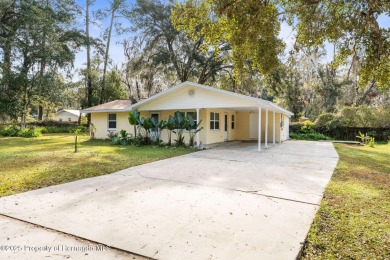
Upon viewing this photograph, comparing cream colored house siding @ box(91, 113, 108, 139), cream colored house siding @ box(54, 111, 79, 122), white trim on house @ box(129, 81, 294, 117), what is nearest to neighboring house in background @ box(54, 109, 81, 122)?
cream colored house siding @ box(54, 111, 79, 122)

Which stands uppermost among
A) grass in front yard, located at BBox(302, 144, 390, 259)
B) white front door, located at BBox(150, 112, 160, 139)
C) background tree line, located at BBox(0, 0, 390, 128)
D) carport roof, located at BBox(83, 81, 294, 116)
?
background tree line, located at BBox(0, 0, 390, 128)

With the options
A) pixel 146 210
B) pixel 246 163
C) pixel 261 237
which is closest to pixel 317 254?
pixel 261 237

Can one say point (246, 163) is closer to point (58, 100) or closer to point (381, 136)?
point (381, 136)

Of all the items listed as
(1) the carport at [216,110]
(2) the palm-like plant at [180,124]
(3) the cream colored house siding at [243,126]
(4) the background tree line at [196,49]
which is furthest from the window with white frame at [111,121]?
(3) the cream colored house siding at [243,126]

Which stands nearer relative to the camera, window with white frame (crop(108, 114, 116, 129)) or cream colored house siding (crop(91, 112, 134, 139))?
cream colored house siding (crop(91, 112, 134, 139))

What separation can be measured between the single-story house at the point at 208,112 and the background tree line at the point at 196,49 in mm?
1814

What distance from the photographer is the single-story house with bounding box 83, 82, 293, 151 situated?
13492 millimetres

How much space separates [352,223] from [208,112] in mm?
12023

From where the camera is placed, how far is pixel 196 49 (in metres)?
24.0

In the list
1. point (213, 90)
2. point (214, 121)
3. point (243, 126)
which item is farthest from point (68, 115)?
point (213, 90)

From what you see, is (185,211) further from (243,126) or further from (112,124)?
(243,126)

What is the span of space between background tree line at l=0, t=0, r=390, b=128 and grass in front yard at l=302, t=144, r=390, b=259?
2.99 m

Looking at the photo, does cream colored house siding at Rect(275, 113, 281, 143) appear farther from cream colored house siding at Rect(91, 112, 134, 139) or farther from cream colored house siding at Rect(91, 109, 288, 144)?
cream colored house siding at Rect(91, 112, 134, 139)

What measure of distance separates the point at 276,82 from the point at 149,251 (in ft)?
73.2
